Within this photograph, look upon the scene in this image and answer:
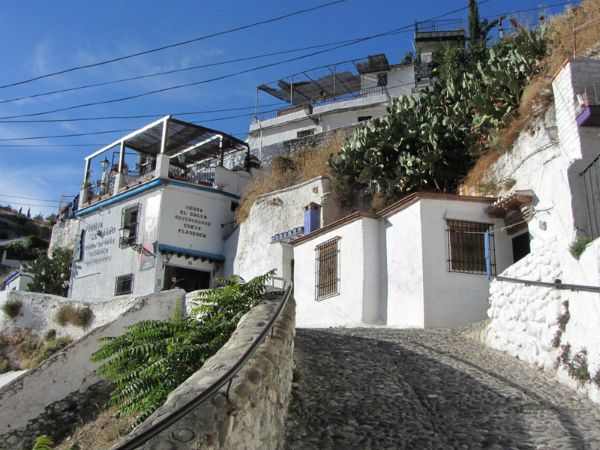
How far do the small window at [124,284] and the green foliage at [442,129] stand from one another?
9186 millimetres

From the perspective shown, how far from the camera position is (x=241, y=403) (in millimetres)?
3820

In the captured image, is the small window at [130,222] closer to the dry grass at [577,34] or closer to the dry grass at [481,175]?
the dry grass at [481,175]

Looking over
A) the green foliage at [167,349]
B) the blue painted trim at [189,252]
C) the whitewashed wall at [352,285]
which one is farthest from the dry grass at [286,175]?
the green foliage at [167,349]

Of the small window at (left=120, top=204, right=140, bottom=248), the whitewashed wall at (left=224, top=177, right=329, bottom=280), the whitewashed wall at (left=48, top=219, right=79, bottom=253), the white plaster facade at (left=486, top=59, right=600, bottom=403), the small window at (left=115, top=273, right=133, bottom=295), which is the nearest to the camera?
the white plaster facade at (left=486, top=59, right=600, bottom=403)

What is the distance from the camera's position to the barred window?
14.0m

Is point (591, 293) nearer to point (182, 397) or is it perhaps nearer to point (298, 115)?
point (182, 397)

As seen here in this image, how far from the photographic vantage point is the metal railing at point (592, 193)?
7.48 metres

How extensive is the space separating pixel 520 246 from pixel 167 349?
835cm

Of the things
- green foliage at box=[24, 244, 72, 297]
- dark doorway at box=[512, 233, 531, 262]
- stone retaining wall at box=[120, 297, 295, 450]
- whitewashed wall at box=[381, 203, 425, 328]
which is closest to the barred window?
whitewashed wall at box=[381, 203, 425, 328]

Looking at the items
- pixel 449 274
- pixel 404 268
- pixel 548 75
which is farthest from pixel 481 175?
pixel 404 268

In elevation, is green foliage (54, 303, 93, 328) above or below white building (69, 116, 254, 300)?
below

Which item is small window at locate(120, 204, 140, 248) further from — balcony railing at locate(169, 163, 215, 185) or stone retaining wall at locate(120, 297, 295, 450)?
stone retaining wall at locate(120, 297, 295, 450)

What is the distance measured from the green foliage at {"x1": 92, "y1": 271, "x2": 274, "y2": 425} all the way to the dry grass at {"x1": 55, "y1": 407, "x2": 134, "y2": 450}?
0.34m

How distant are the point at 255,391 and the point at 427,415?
2.27 metres
